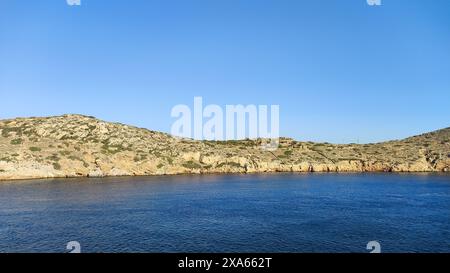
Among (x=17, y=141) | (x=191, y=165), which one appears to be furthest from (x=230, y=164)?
(x=17, y=141)

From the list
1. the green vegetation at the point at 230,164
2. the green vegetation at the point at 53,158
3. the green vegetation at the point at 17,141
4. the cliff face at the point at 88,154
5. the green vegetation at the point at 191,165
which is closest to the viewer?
the cliff face at the point at 88,154

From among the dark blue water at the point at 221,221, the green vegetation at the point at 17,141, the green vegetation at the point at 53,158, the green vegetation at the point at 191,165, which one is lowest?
the dark blue water at the point at 221,221

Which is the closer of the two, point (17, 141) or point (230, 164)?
point (17, 141)

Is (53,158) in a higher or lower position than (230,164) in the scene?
higher

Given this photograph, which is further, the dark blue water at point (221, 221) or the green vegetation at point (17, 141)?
the green vegetation at point (17, 141)

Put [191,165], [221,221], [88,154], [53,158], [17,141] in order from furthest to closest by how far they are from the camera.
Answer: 1. [191,165]
2. [88,154]
3. [17,141]
4. [53,158]
5. [221,221]

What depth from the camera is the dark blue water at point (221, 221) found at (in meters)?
49.9

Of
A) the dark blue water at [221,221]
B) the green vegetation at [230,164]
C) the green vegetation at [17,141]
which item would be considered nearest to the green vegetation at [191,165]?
the green vegetation at [230,164]

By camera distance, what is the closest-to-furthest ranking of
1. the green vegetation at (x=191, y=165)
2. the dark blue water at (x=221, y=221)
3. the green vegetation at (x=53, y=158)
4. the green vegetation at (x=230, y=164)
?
1. the dark blue water at (x=221, y=221)
2. the green vegetation at (x=53, y=158)
3. the green vegetation at (x=191, y=165)
4. the green vegetation at (x=230, y=164)

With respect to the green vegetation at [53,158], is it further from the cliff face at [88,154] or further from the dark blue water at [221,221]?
the dark blue water at [221,221]

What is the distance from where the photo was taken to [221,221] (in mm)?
65188

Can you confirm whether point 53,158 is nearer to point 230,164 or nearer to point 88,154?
point 88,154
